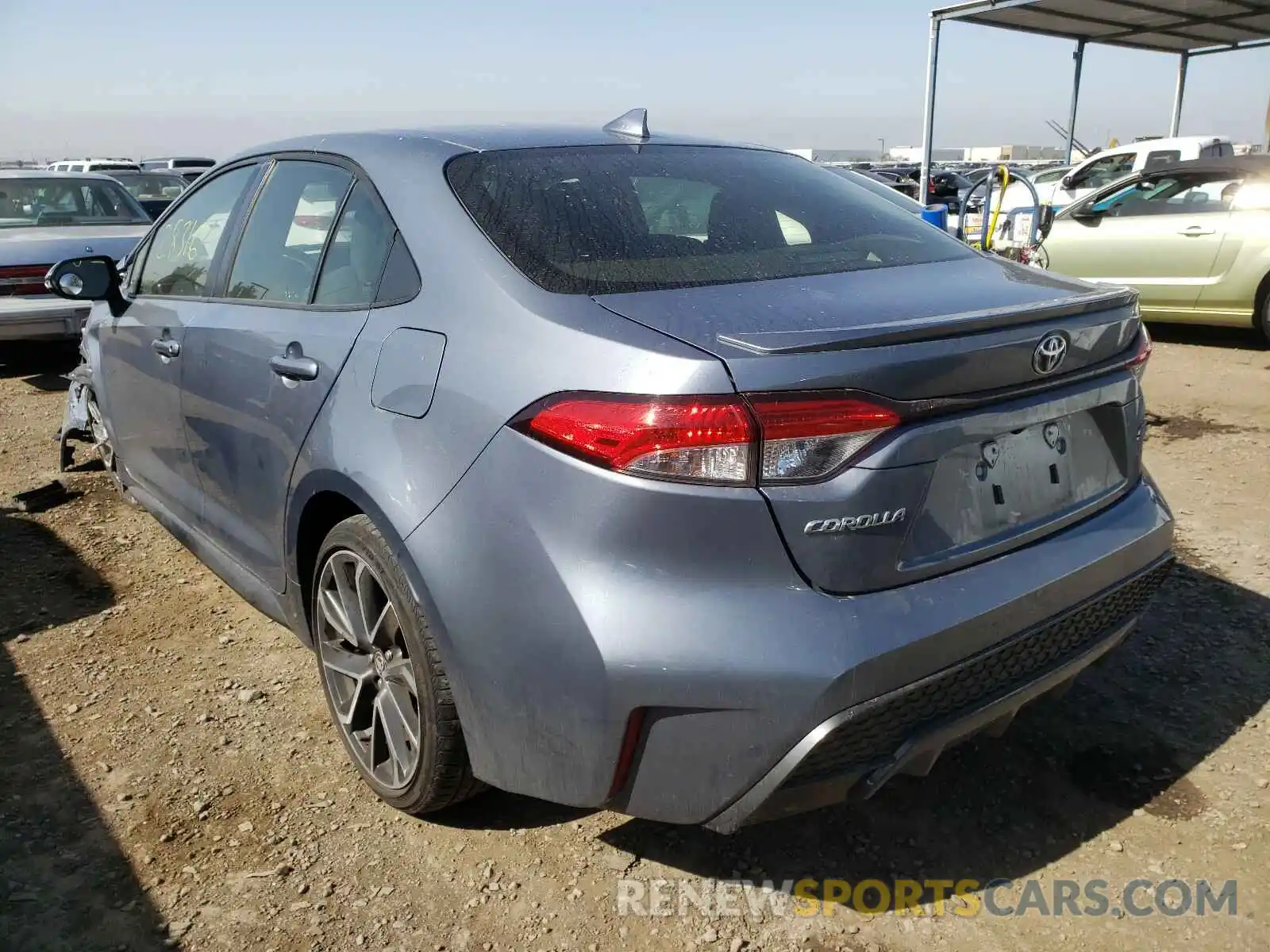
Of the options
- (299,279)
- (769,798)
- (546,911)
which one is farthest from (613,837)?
(299,279)

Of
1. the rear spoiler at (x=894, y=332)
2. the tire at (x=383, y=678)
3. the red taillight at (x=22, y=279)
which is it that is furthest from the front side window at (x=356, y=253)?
the red taillight at (x=22, y=279)

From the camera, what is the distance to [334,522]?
2609 mm

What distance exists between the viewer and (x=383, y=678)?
8.05 feet

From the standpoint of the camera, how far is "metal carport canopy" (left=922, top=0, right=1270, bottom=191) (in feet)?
40.7

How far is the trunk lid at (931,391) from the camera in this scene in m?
1.78

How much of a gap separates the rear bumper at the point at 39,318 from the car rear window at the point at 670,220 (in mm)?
6124

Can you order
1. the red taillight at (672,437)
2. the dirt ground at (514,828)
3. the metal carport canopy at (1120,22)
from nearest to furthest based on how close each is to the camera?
the red taillight at (672,437) → the dirt ground at (514,828) → the metal carport canopy at (1120,22)

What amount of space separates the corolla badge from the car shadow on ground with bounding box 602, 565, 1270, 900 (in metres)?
0.96

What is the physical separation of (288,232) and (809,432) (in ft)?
6.13

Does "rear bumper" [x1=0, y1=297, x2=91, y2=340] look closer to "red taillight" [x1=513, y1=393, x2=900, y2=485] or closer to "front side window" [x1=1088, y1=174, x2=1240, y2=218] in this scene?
"red taillight" [x1=513, y1=393, x2=900, y2=485]

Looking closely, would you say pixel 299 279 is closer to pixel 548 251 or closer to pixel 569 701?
pixel 548 251

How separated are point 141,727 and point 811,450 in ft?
7.48

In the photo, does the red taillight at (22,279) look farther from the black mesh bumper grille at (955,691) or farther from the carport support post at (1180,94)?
the carport support post at (1180,94)

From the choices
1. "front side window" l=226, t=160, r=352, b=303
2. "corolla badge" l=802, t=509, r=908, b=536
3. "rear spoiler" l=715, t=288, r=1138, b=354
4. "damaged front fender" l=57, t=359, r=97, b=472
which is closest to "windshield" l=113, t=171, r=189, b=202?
"damaged front fender" l=57, t=359, r=97, b=472
